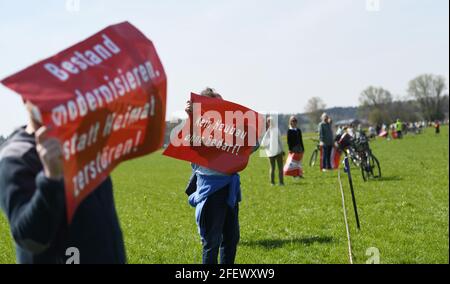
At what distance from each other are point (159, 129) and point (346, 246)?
206 inches

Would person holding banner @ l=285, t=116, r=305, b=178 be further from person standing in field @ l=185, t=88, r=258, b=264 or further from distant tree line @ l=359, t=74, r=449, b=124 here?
distant tree line @ l=359, t=74, r=449, b=124

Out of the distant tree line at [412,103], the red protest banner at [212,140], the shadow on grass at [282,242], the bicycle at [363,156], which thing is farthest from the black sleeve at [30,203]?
the distant tree line at [412,103]

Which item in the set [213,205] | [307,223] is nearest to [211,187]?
[213,205]

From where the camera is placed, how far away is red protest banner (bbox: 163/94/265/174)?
185 inches

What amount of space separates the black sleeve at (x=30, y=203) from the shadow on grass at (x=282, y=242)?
5.54 meters

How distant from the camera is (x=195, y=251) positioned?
24.2 feet

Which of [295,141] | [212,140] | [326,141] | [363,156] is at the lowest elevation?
[363,156]

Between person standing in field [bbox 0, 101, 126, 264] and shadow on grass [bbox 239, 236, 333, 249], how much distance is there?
515 cm

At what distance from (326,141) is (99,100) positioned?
644 inches

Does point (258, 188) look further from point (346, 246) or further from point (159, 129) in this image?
point (159, 129)

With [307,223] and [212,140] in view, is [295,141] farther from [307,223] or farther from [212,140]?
[212,140]

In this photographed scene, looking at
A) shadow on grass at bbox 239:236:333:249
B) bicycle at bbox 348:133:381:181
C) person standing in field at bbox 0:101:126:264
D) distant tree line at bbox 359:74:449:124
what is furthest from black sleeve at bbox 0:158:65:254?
distant tree line at bbox 359:74:449:124

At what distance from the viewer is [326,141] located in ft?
59.4

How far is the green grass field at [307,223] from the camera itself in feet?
23.0
